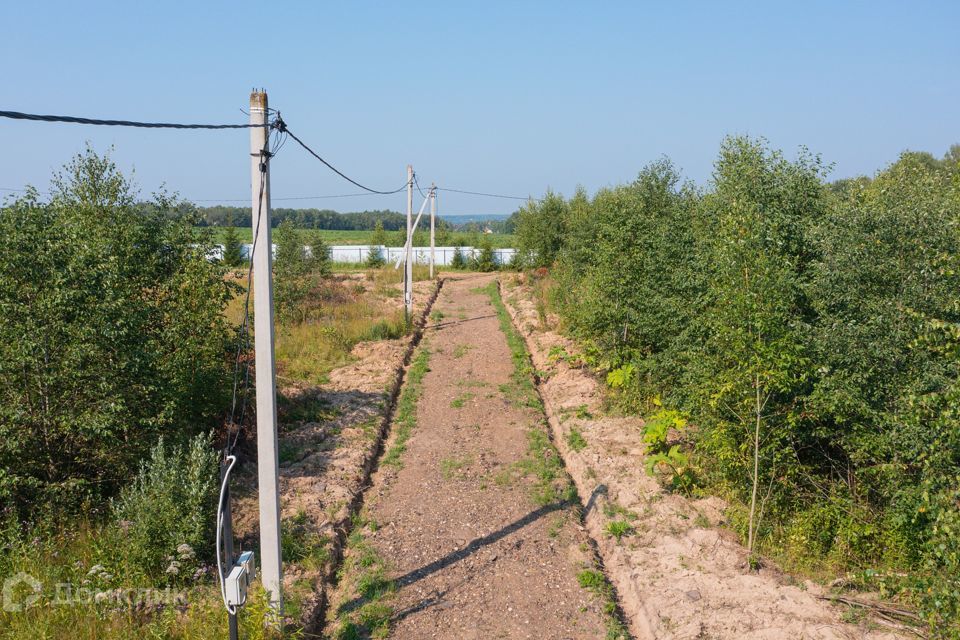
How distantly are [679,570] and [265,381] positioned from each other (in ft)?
15.4

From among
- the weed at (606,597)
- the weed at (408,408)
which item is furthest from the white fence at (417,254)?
the weed at (606,597)

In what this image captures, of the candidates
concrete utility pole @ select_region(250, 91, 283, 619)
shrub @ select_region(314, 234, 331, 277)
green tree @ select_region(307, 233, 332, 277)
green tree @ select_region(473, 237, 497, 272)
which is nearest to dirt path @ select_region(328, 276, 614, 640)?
concrete utility pole @ select_region(250, 91, 283, 619)

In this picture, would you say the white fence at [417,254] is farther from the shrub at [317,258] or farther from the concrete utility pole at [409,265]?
the concrete utility pole at [409,265]

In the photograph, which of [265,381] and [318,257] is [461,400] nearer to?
[265,381]

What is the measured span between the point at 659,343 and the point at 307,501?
6548 mm

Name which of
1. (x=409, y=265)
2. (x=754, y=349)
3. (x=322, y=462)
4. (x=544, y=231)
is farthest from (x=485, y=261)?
(x=754, y=349)

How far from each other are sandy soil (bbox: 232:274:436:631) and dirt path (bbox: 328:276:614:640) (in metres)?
0.28

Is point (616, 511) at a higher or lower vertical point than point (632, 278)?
lower

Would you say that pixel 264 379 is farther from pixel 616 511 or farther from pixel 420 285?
pixel 420 285

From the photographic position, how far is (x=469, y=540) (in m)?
8.09

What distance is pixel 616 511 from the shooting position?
344 inches

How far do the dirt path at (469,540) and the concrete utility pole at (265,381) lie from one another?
3.07 feet

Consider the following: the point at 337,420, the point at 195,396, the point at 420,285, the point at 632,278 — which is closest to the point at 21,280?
the point at 195,396

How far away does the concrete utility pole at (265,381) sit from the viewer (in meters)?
5.98
